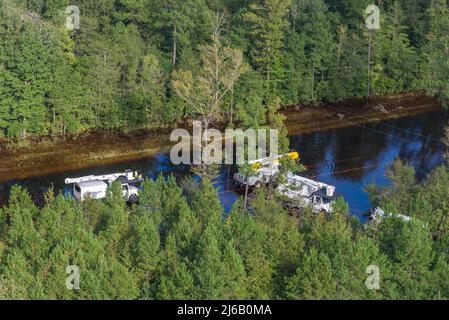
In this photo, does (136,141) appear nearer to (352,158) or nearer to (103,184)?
(103,184)

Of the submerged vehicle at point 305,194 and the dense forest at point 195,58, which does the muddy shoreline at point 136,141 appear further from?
the submerged vehicle at point 305,194

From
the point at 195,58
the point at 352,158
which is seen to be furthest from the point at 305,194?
the point at 195,58

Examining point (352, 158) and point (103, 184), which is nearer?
point (103, 184)

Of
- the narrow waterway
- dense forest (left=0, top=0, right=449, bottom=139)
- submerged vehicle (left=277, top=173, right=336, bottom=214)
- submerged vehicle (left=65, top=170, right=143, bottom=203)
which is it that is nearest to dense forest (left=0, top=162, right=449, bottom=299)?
submerged vehicle (left=277, top=173, right=336, bottom=214)

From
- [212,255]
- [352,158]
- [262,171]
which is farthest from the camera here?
[352,158]

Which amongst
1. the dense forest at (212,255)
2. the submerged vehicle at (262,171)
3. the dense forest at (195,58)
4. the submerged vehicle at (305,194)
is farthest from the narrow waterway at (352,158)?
the dense forest at (212,255)

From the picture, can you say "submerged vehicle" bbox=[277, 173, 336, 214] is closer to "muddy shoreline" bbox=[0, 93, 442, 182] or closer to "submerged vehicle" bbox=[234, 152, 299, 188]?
"submerged vehicle" bbox=[234, 152, 299, 188]

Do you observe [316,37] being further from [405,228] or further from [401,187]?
[405,228]

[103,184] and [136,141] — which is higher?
[136,141]
